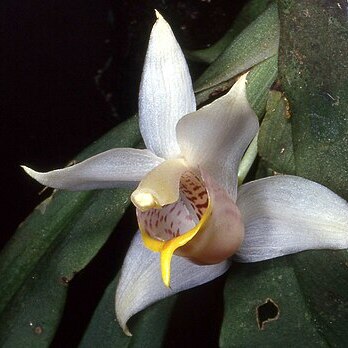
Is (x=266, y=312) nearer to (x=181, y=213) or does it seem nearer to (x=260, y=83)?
(x=181, y=213)

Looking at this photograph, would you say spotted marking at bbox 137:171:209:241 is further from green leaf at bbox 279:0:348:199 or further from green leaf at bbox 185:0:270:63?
green leaf at bbox 185:0:270:63

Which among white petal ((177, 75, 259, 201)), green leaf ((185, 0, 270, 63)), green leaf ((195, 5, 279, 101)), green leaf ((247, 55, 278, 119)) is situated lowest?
green leaf ((185, 0, 270, 63))

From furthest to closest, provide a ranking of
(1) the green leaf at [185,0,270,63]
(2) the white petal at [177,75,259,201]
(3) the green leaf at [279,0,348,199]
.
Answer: (1) the green leaf at [185,0,270,63] < (3) the green leaf at [279,0,348,199] < (2) the white petal at [177,75,259,201]

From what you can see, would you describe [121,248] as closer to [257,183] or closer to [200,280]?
[200,280]

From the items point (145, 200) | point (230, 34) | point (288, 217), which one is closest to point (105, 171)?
point (145, 200)

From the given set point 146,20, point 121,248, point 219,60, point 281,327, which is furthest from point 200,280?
point 146,20

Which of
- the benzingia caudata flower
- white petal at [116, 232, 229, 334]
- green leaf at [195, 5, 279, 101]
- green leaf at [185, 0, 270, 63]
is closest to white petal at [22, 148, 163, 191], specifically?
the benzingia caudata flower

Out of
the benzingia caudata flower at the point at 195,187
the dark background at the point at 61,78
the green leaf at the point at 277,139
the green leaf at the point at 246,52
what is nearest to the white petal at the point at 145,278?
the benzingia caudata flower at the point at 195,187
